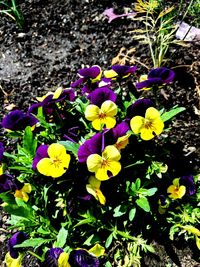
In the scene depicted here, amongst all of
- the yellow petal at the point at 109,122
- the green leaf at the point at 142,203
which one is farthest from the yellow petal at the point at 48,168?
the green leaf at the point at 142,203

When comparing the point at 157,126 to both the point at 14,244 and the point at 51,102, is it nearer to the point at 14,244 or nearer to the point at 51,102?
the point at 51,102

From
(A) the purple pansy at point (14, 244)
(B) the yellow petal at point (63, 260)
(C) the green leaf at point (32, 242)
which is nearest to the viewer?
(B) the yellow petal at point (63, 260)

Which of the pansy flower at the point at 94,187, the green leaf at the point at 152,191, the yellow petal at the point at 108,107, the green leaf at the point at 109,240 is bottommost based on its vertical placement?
the green leaf at the point at 109,240

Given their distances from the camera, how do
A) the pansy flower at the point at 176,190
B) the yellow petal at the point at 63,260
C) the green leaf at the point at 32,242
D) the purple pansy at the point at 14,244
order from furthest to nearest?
the pansy flower at the point at 176,190 → the purple pansy at the point at 14,244 → the green leaf at the point at 32,242 → the yellow petal at the point at 63,260

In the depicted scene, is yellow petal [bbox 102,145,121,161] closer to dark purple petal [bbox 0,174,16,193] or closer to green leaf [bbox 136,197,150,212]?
green leaf [bbox 136,197,150,212]

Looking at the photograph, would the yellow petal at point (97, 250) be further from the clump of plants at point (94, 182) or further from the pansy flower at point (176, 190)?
the pansy flower at point (176, 190)

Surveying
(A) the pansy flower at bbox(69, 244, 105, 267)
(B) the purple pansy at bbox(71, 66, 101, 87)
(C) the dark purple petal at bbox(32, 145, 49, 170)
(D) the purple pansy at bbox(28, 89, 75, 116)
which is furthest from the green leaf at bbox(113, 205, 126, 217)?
(B) the purple pansy at bbox(71, 66, 101, 87)

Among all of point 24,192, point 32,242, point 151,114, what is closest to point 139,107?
point 151,114
